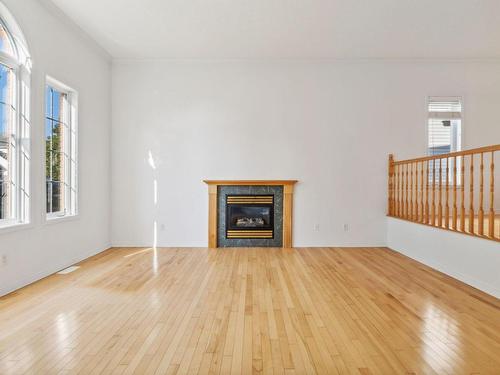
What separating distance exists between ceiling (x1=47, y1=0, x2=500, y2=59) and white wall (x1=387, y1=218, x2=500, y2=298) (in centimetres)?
274

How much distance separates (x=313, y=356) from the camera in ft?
6.47

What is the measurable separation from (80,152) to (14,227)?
65.9 inches

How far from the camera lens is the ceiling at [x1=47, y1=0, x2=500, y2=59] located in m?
3.86

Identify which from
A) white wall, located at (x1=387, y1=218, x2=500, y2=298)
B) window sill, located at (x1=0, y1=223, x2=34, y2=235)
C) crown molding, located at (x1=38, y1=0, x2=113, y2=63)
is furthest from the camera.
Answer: crown molding, located at (x1=38, y1=0, x2=113, y2=63)

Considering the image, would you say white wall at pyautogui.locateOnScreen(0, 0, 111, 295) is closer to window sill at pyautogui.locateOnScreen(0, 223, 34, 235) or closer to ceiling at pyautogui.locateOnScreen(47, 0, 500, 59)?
window sill at pyautogui.locateOnScreen(0, 223, 34, 235)

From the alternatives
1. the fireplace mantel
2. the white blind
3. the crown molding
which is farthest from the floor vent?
the white blind

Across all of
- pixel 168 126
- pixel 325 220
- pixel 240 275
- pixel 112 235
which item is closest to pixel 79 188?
pixel 112 235

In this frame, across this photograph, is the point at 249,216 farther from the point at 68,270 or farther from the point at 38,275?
the point at 38,275

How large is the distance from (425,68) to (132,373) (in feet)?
20.0

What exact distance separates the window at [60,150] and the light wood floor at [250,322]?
1022 mm

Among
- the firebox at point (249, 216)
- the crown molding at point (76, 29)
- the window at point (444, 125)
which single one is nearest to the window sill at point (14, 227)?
the crown molding at point (76, 29)

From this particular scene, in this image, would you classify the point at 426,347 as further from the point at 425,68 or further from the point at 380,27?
the point at 425,68

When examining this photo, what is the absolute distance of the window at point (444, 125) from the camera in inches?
220

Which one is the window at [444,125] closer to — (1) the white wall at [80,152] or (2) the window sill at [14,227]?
(1) the white wall at [80,152]
